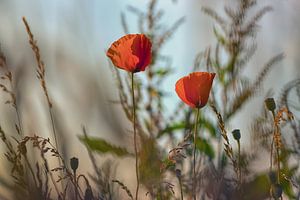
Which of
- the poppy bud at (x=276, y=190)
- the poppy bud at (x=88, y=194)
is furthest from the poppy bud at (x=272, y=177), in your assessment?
the poppy bud at (x=88, y=194)

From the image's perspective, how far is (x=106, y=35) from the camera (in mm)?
576

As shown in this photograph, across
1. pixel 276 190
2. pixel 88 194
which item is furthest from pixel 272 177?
pixel 88 194

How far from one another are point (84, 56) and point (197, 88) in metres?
0.10

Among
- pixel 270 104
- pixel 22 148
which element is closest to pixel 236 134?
pixel 270 104

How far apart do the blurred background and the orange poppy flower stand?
0.18ft

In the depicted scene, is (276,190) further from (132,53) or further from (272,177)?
(132,53)

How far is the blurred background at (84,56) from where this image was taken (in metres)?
0.51

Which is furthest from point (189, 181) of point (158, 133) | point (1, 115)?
point (1, 115)

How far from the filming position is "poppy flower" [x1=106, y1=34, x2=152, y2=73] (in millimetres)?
507

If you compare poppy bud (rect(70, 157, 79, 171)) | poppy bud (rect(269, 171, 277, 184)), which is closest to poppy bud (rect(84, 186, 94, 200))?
poppy bud (rect(70, 157, 79, 171))

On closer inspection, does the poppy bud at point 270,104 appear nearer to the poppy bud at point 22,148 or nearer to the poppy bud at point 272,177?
the poppy bud at point 272,177

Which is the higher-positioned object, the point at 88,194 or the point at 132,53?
the point at 132,53

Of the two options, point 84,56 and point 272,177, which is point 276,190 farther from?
point 84,56

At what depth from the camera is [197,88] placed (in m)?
0.48
